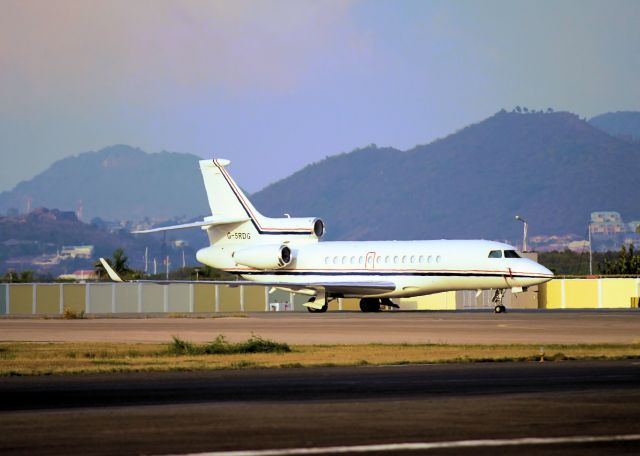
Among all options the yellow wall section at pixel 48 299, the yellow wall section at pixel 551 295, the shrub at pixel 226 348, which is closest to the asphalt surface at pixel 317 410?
the shrub at pixel 226 348

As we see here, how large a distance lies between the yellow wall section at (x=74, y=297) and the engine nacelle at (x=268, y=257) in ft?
36.0

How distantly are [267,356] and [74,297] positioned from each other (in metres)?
47.7

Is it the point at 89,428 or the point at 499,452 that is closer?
the point at 499,452

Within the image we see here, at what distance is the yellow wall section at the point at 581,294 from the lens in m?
82.6

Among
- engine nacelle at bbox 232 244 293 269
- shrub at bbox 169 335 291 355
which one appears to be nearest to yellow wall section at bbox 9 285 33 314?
engine nacelle at bbox 232 244 293 269

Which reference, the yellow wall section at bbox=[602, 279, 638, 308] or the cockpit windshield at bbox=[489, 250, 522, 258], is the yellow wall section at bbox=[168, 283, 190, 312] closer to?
the cockpit windshield at bbox=[489, 250, 522, 258]

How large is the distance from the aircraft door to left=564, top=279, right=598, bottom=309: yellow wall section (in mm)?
20274

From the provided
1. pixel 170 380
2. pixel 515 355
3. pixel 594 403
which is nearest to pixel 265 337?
pixel 515 355

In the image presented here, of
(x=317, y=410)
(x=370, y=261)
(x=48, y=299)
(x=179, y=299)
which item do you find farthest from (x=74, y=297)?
(x=317, y=410)

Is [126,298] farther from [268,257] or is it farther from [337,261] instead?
[337,261]

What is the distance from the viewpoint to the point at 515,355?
29953mm

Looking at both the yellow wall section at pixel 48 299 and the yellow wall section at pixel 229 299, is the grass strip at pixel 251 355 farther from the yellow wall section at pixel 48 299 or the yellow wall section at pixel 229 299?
the yellow wall section at pixel 229 299

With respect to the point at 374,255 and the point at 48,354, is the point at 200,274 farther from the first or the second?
the point at 48,354

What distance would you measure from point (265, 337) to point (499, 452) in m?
27.2
